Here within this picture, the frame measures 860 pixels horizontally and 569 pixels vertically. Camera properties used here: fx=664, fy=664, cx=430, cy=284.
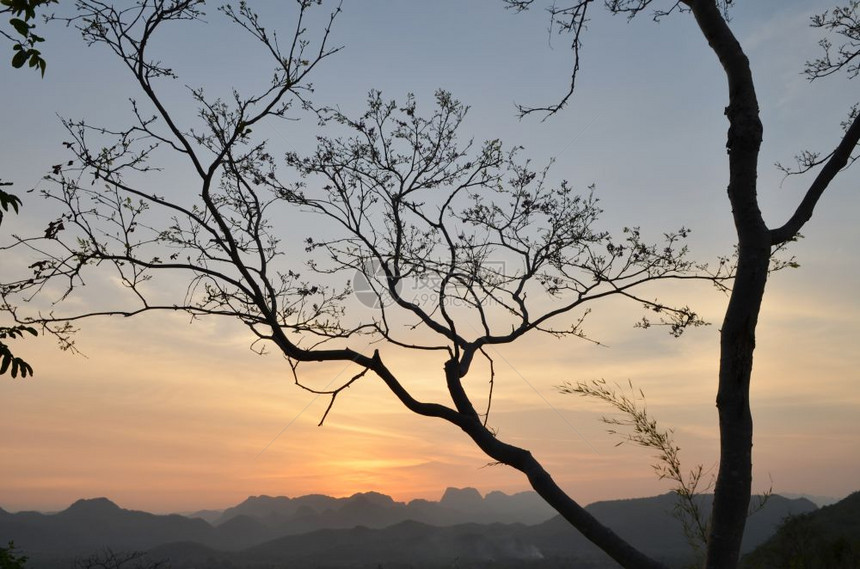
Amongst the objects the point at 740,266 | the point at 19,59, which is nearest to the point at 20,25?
the point at 19,59

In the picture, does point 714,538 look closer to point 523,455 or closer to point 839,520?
point 523,455

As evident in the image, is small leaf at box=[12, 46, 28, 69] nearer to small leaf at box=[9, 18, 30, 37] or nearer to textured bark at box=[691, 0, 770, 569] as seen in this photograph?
small leaf at box=[9, 18, 30, 37]

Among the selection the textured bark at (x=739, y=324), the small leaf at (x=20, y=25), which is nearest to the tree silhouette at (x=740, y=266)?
the textured bark at (x=739, y=324)

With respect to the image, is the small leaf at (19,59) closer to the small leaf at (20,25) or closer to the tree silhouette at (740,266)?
the small leaf at (20,25)

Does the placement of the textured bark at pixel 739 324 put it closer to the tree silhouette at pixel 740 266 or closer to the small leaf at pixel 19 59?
the tree silhouette at pixel 740 266

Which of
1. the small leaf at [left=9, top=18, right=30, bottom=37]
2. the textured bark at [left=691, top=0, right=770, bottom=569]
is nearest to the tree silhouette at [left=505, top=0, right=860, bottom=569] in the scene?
the textured bark at [left=691, top=0, right=770, bottom=569]

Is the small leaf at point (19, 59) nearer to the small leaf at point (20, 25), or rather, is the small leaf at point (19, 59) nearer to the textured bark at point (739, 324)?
the small leaf at point (20, 25)

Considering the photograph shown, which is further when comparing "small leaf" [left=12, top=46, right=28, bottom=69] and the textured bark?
"small leaf" [left=12, top=46, right=28, bottom=69]

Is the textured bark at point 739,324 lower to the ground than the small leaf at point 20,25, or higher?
lower

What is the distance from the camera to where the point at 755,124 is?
4.26m

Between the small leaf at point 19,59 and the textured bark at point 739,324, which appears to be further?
the small leaf at point 19,59

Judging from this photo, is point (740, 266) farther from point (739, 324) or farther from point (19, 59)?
point (19, 59)

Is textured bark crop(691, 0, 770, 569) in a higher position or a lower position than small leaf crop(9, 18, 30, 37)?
lower

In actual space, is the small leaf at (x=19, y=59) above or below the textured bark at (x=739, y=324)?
above
